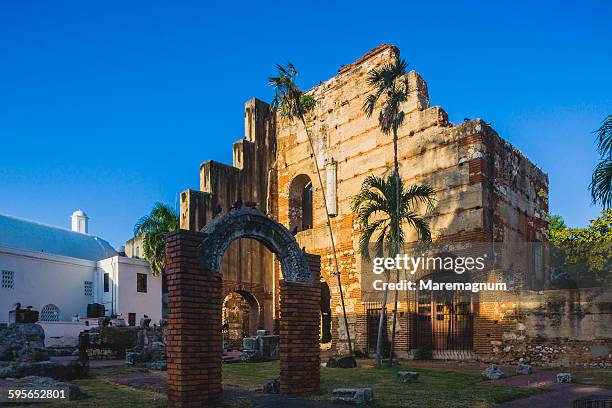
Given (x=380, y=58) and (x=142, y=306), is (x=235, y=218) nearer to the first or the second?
(x=380, y=58)

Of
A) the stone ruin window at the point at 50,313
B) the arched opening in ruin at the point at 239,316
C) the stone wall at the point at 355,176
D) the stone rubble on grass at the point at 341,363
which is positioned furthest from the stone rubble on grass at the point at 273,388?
the stone ruin window at the point at 50,313

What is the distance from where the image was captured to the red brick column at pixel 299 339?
10.2 m

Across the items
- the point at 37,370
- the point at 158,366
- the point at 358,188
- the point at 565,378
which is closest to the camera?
the point at 37,370

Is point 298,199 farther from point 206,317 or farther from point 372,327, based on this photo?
point 206,317

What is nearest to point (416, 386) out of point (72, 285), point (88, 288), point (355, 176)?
point (355, 176)

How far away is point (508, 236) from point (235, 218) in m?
14.5

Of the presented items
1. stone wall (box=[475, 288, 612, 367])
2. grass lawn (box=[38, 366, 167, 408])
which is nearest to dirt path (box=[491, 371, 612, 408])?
stone wall (box=[475, 288, 612, 367])

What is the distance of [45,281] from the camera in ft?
110

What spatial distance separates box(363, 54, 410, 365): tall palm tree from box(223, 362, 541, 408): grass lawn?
12.8 feet

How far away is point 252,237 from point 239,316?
1873cm

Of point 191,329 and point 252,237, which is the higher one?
point 252,237

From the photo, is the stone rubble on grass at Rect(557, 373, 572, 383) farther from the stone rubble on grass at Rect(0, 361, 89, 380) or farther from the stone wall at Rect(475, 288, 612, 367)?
the stone rubble on grass at Rect(0, 361, 89, 380)

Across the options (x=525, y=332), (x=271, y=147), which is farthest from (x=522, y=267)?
(x=271, y=147)

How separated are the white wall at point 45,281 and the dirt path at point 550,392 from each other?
26345 millimetres
